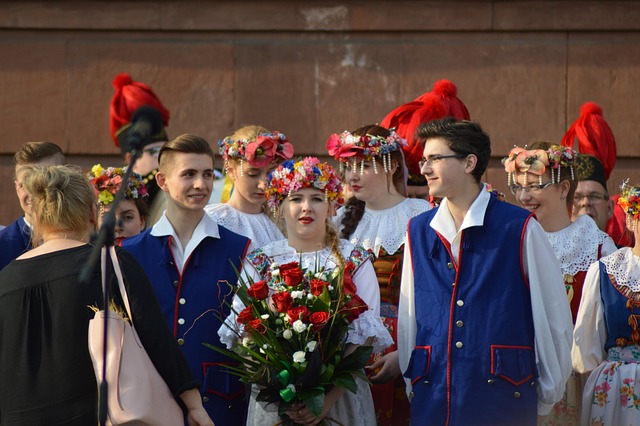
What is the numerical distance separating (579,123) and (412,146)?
1743mm

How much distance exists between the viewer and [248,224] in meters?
6.65

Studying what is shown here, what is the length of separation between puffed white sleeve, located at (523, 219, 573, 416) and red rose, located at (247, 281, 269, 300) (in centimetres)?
126

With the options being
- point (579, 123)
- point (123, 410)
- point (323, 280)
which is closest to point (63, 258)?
point (123, 410)

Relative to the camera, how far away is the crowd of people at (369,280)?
14.7 feet

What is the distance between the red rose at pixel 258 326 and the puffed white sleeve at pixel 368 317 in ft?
1.40

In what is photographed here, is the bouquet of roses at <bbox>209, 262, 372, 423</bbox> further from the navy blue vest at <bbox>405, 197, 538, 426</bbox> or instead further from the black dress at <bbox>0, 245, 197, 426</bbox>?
the black dress at <bbox>0, 245, 197, 426</bbox>

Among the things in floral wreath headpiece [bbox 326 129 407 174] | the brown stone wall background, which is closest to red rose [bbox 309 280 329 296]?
floral wreath headpiece [bbox 326 129 407 174]

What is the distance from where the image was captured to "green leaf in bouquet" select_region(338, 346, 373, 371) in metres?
5.38

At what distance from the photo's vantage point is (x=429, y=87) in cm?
910

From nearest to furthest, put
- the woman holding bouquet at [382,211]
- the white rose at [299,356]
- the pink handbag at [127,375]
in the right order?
the pink handbag at [127,375] → the white rose at [299,356] → the woman holding bouquet at [382,211]

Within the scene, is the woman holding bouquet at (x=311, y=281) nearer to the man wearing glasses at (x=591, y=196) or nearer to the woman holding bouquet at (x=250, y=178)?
the woman holding bouquet at (x=250, y=178)

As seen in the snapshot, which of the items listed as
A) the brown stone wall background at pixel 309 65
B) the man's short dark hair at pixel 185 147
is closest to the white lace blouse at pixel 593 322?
the man's short dark hair at pixel 185 147

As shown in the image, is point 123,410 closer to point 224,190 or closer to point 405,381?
point 405,381

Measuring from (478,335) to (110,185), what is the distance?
8.51ft
